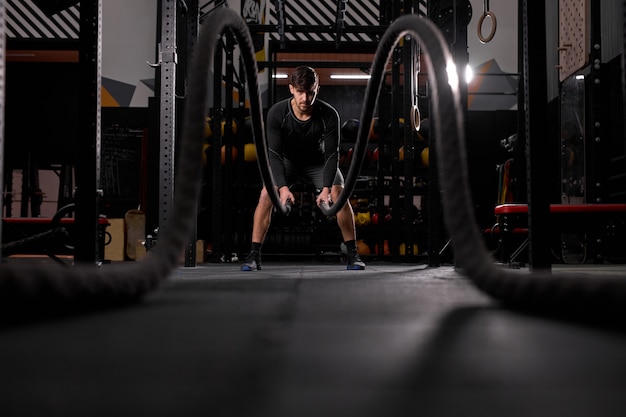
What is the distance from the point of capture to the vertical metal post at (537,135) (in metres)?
2.11

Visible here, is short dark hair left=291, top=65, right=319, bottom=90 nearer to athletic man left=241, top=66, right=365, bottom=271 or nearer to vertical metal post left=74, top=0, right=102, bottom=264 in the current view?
athletic man left=241, top=66, right=365, bottom=271

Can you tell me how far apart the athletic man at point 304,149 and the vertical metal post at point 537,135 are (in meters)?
1.52

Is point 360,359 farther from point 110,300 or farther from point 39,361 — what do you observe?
point 110,300

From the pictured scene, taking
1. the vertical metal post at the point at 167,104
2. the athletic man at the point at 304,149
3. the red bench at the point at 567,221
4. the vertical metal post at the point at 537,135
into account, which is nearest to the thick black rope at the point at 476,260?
the vertical metal post at the point at 537,135

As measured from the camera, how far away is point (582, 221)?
13.5 feet

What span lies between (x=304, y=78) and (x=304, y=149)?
518 millimetres

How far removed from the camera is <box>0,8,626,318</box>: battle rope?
0.88 meters

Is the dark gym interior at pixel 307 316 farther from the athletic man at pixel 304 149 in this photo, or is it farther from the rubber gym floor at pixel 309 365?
the athletic man at pixel 304 149

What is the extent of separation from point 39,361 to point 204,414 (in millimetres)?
259

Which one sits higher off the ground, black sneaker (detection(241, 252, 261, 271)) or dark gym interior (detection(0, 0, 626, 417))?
dark gym interior (detection(0, 0, 626, 417))

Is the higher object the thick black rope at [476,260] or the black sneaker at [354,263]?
the thick black rope at [476,260]

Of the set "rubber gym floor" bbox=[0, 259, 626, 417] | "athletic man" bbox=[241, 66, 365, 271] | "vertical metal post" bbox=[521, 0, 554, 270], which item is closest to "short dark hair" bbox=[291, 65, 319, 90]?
"athletic man" bbox=[241, 66, 365, 271]

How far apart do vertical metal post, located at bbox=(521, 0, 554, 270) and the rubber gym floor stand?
1.29m

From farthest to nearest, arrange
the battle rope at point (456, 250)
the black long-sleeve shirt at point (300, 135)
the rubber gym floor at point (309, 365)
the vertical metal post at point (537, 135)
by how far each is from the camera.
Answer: the black long-sleeve shirt at point (300, 135) < the vertical metal post at point (537, 135) < the battle rope at point (456, 250) < the rubber gym floor at point (309, 365)
